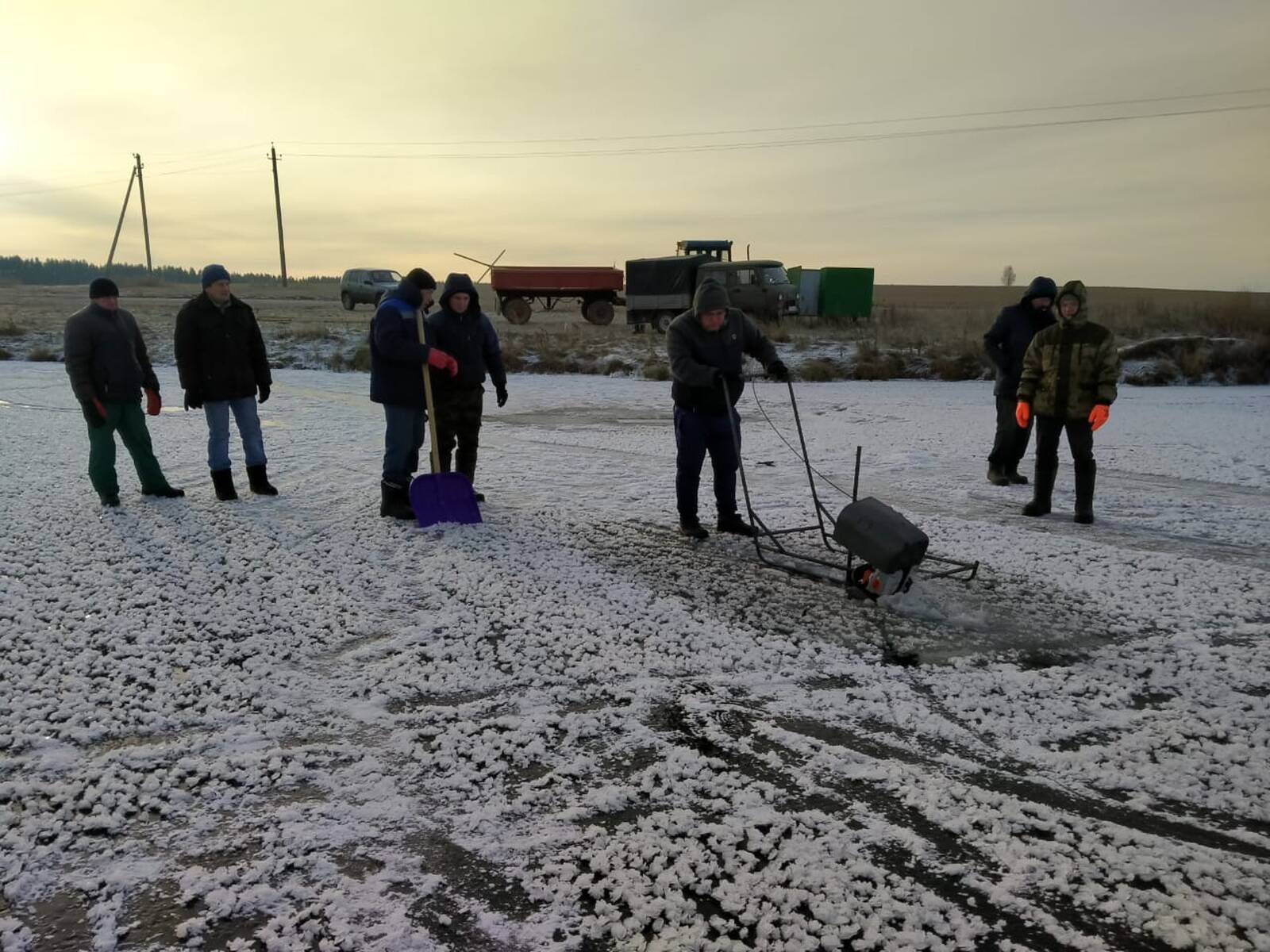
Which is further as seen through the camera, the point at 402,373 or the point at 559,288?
the point at 559,288

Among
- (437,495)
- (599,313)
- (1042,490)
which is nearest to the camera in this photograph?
(437,495)

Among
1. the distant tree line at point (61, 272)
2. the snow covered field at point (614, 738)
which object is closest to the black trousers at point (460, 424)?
the snow covered field at point (614, 738)

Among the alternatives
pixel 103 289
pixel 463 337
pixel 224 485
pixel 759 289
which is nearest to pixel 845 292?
pixel 759 289

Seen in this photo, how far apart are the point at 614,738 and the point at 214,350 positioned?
4.48 metres

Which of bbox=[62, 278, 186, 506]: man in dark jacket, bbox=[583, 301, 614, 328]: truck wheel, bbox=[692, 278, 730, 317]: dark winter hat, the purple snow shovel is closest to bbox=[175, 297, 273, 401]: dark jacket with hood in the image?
bbox=[62, 278, 186, 506]: man in dark jacket

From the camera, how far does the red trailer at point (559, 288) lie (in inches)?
1101

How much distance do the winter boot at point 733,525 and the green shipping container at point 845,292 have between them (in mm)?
21038

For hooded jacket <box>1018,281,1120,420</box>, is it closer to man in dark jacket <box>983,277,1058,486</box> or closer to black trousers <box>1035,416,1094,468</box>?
black trousers <box>1035,416,1094,468</box>

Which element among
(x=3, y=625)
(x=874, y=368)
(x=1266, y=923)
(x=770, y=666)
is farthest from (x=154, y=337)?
(x=1266, y=923)

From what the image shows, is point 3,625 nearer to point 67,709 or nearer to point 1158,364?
point 67,709

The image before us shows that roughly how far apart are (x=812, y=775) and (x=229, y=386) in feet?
16.4

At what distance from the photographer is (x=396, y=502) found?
19.2 feet

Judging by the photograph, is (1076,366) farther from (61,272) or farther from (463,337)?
(61,272)

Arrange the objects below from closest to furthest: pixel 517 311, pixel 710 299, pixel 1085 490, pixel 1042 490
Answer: pixel 710 299
pixel 1085 490
pixel 1042 490
pixel 517 311
